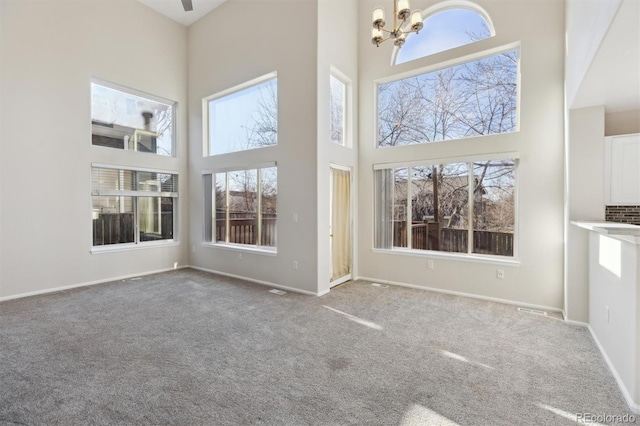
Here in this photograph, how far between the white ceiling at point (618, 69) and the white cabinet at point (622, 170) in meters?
0.42

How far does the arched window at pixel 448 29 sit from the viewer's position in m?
4.47

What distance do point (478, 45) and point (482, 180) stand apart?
6.49 ft

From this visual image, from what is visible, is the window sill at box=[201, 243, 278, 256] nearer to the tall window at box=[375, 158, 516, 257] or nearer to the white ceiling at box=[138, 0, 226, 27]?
the tall window at box=[375, 158, 516, 257]

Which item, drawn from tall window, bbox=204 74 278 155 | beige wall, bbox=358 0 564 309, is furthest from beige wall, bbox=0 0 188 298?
beige wall, bbox=358 0 564 309

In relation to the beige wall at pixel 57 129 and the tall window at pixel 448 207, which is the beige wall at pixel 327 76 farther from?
the beige wall at pixel 57 129

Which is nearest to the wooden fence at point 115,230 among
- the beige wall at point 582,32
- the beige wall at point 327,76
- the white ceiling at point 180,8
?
the beige wall at point 327,76

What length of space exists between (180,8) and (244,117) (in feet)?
8.33

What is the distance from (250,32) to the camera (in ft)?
17.6

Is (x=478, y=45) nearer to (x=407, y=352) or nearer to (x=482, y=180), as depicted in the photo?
(x=482, y=180)

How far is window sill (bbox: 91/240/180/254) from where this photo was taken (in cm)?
522

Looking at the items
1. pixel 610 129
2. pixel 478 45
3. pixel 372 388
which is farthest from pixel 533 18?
pixel 372 388

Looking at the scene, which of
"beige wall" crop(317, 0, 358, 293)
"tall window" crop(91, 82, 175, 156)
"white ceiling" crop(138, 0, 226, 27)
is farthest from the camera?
"white ceiling" crop(138, 0, 226, 27)

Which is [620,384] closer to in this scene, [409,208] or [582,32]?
[582,32]

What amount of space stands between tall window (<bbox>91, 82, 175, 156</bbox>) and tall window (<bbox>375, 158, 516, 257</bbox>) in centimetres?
450
